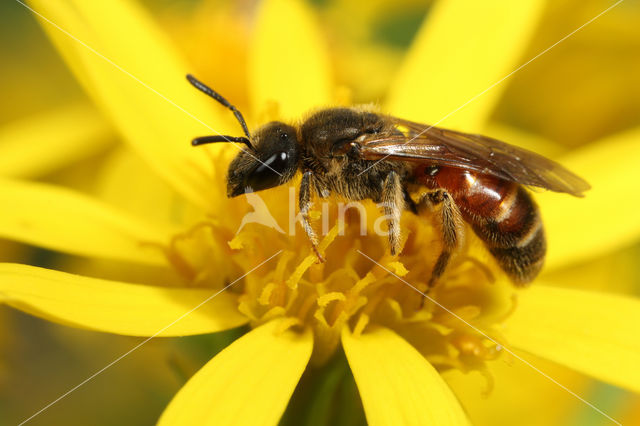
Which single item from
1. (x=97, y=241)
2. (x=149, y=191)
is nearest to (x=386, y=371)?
(x=97, y=241)

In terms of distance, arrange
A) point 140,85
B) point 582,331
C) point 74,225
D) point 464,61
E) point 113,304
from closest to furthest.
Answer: point 113,304
point 582,331
point 74,225
point 140,85
point 464,61

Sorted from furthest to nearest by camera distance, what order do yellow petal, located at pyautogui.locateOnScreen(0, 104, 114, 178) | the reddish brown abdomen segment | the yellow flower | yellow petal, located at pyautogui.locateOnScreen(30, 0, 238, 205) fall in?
1. yellow petal, located at pyautogui.locateOnScreen(0, 104, 114, 178)
2. yellow petal, located at pyautogui.locateOnScreen(30, 0, 238, 205)
3. the reddish brown abdomen segment
4. the yellow flower

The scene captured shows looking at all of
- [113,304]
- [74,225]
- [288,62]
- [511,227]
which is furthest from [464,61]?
[113,304]

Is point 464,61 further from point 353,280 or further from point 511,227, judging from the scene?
point 353,280

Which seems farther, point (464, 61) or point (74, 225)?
point (464, 61)

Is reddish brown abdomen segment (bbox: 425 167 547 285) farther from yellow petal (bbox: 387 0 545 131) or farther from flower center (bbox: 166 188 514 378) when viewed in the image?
yellow petal (bbox: 387 0 545 131)

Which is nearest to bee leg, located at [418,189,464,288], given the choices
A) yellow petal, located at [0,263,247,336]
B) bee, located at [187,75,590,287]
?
bee, located at [187,75,590,287]

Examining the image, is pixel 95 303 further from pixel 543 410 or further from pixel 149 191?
pixel 543 410
